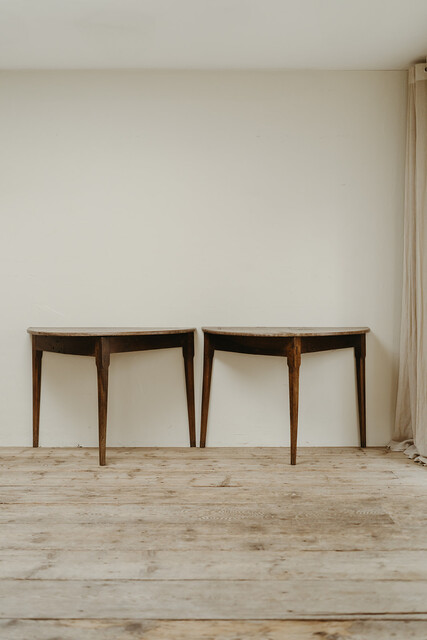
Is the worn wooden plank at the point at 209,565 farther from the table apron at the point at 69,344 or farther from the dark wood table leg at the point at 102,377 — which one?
the table apron at the point at 69,344

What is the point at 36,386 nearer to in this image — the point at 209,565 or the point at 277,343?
the point at 277,343

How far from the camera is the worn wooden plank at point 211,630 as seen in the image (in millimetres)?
Answer: 1186

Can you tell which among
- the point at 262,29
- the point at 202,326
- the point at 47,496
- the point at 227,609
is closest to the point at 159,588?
the point at 227,609

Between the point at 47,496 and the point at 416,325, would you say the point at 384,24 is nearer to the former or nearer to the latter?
the point at 416,325

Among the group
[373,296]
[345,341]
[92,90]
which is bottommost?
[345,341]

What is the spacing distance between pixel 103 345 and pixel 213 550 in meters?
1.11

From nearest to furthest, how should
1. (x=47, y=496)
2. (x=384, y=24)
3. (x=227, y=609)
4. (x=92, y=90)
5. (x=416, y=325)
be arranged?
(x=227, y=609), (x=47, y=496), (x=384, y=24), (x=416, y=325), (x=92, y=90)

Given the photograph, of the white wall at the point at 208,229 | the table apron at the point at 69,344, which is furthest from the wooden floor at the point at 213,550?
the table apron at the point at 69,344

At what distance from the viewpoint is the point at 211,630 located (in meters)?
1.21

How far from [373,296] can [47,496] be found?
6.36 ft

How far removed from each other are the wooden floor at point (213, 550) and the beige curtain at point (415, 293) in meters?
0.27

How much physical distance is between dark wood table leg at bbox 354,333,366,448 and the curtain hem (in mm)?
153

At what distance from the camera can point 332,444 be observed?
9.43ft

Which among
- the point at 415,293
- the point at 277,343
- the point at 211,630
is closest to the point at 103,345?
the point at 277,343
